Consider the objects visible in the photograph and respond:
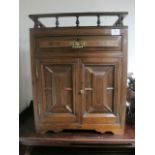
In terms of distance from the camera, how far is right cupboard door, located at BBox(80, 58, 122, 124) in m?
1.21

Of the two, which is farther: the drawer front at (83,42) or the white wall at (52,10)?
the white wall at (52,10)

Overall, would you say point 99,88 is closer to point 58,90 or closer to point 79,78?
point 79,78

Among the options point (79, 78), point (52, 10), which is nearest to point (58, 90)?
point (79, 78)

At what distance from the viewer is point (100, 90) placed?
1228 mm

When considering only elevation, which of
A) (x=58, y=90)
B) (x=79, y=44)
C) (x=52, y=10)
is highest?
(x=52, y=10)

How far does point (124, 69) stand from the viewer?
1203 mm

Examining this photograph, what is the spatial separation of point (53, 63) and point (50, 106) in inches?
12.4

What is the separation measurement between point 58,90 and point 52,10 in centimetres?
90

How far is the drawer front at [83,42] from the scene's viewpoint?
3.85 ft

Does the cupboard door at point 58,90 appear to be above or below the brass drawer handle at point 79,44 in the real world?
below

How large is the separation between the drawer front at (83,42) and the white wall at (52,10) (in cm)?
61

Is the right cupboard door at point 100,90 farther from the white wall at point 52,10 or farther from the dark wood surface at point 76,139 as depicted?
the white wall at point 52,10

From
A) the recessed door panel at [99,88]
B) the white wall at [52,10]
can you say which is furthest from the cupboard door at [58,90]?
the white wall at [52,10]
